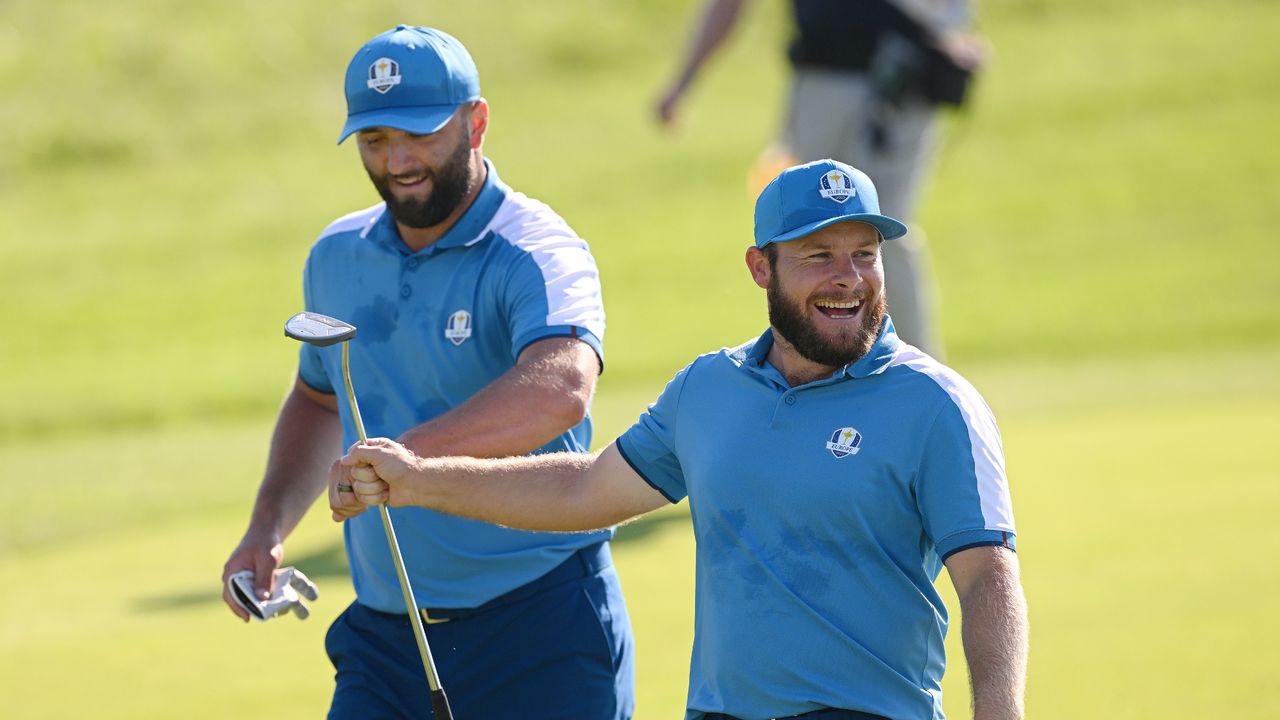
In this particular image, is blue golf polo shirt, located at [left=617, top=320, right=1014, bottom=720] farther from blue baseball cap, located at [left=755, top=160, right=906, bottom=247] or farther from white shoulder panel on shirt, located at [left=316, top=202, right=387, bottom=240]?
white shoulder panel on shirt, located at [left=316, top=202, right=387, bottom=240]

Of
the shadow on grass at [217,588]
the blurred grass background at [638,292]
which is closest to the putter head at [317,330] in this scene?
the blurred grass background at [638,292]

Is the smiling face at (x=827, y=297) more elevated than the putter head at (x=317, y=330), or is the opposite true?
the smiling face at (x=827, y=297)

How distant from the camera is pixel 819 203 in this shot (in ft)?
13.3

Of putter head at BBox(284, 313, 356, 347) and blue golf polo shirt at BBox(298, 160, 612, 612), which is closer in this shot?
putter head at BBox(284, 313, 356, 347)

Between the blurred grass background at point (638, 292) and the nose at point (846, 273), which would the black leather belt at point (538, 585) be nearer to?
the blurred grass background at point (638, 292)

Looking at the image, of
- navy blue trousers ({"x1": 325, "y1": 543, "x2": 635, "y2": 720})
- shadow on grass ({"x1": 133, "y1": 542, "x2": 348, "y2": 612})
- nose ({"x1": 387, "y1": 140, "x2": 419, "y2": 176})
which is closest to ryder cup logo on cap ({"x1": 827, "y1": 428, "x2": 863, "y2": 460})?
navy blue trousers ({"x1": 325, "y1": 543, "x2": 635, "y2": 720})

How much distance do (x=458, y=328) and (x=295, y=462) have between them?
0.76 metres

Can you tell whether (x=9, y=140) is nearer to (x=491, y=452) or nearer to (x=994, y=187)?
(x=994, y=187)

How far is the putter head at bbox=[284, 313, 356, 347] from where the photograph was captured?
428 centimetres

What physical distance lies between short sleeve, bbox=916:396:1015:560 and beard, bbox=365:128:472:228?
5.41 feet

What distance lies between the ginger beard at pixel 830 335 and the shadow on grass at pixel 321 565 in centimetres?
379

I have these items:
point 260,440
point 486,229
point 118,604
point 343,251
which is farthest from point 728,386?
point 260,440

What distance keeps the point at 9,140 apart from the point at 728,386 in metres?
18.7

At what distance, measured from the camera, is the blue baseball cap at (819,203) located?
406 cm
